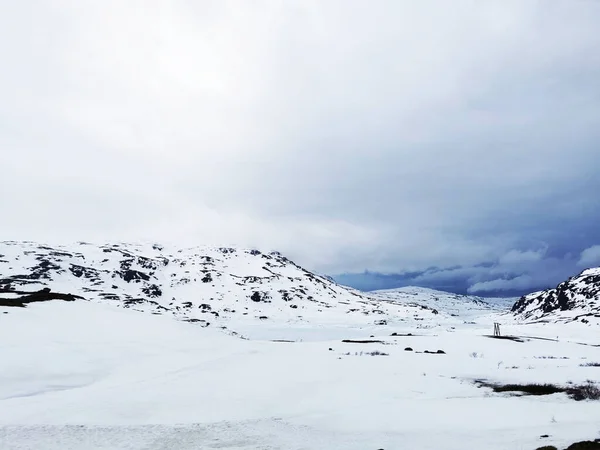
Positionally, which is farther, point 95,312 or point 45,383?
point 95,312

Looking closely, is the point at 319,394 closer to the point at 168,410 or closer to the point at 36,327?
the point at 168,410

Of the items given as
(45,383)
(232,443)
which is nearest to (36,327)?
(45,383)

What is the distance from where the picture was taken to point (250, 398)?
17625 millimetres

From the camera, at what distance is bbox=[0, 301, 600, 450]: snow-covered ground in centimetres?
1203

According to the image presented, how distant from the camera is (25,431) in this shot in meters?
12.6

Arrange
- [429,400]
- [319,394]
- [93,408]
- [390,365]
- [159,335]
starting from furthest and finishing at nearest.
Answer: [159,335]
[390,365]
[319,394]
[429,400]
[93,408]

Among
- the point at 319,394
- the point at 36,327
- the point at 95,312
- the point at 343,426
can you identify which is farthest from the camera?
the point at 95,312

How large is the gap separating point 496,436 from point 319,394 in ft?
27.2

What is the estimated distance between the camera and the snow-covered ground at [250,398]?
1203cm

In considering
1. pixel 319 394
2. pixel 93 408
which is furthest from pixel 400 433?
pixel 93 408

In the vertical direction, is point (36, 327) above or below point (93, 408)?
above

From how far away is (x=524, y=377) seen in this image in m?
21.2

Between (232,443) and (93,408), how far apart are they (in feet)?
22.1

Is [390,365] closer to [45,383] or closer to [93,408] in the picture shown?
[93,408]
